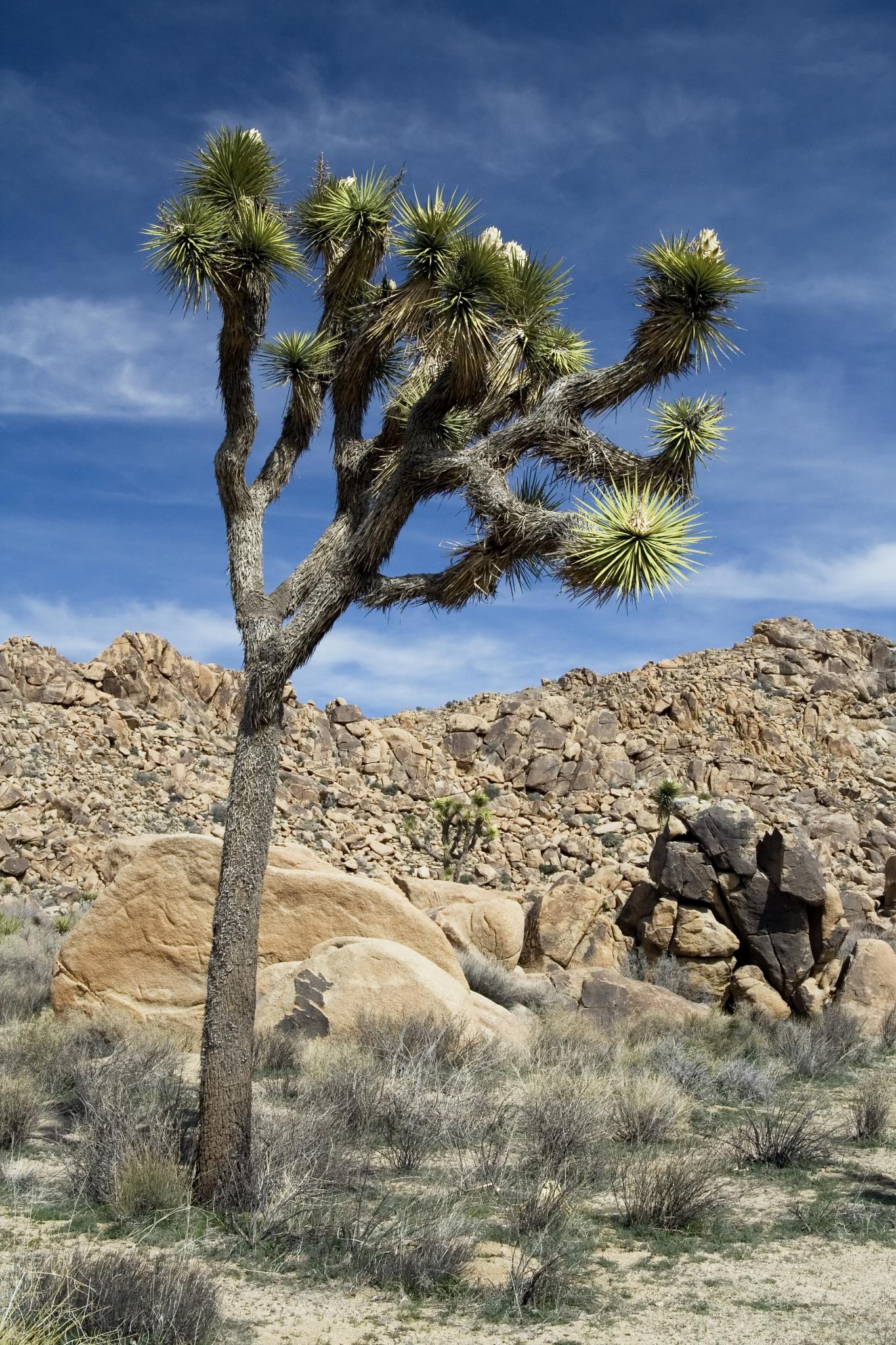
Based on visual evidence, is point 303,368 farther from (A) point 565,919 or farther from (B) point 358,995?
(A) point 565,919

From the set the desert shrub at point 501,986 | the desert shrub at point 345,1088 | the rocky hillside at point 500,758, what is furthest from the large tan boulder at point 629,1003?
the rocky hillside at point 500,758

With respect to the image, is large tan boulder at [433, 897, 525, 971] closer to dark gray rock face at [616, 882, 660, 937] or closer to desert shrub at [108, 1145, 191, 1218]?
dark gray rock face at [616, 882, 660, 937]

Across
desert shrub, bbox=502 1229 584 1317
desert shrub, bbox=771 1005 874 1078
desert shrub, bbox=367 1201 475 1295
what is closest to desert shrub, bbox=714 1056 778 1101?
desert shrub, bbox=771 1005 874 1078

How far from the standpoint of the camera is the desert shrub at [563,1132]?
7168mm

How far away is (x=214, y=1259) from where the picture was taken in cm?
582

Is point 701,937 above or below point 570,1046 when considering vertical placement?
above

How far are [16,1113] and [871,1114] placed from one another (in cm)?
684

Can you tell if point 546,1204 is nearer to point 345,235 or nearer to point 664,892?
point 345,235

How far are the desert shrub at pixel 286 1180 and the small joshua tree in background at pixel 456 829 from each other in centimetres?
2343

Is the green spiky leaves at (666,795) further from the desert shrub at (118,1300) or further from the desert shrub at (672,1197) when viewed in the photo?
the desert shrub at (118,1300)

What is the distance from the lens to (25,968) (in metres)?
15.0

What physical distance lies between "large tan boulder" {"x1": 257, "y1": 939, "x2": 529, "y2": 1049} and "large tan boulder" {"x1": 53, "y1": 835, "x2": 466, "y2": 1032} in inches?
45.6

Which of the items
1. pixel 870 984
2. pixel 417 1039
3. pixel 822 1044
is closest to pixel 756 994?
pixel 870 984

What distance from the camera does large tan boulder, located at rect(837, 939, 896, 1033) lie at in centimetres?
1469
